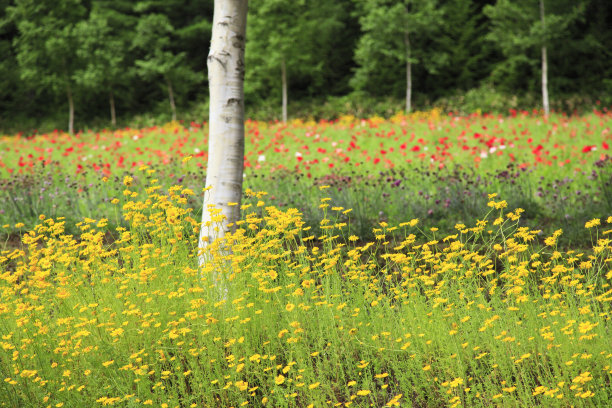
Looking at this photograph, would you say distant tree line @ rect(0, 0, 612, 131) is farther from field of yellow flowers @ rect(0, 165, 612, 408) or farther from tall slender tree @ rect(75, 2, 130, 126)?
field of yellow flowers @ rect(0, 165, 612, 408)

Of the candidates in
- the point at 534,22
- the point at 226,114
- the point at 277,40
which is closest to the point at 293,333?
the point at 226,114

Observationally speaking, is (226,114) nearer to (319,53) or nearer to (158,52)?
(158,52)

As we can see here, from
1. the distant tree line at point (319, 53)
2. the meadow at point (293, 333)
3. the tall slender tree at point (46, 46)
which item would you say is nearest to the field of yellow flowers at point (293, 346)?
the meadow at point (293, 333)

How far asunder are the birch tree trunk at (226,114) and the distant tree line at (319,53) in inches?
651

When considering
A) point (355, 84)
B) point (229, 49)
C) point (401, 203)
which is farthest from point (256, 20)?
point (229, 49)

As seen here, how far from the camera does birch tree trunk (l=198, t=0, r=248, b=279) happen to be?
15.1 ft

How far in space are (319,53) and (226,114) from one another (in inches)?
938

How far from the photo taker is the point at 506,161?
1005 centimetres

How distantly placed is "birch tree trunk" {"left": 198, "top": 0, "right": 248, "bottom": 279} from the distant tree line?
1653cm

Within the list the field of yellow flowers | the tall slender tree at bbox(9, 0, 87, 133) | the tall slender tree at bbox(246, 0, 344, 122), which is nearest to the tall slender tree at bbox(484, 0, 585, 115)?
the tall slender tree at bbox(246, 0, 344, 122)

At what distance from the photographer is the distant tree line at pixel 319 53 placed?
72.0ft

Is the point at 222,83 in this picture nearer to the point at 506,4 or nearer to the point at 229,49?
the point at 229,49

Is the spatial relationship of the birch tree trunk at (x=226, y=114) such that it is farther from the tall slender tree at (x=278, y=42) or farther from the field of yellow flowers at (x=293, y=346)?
the tall slender tree at (x=278, y=42)

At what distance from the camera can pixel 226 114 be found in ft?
15.2
